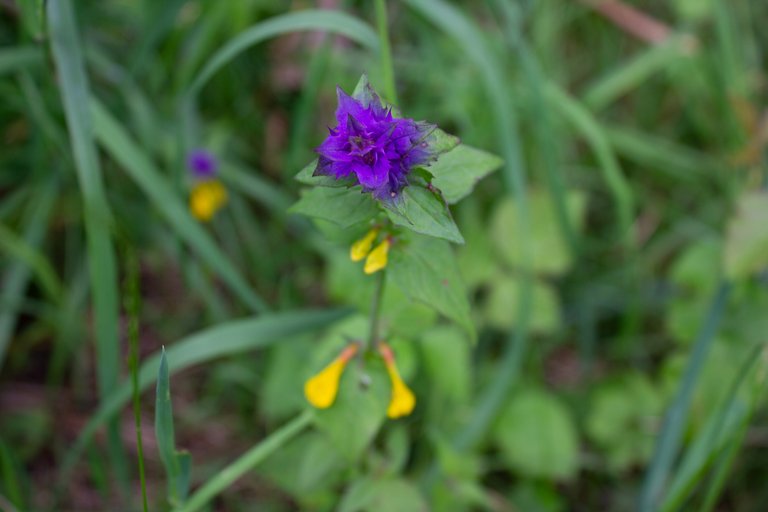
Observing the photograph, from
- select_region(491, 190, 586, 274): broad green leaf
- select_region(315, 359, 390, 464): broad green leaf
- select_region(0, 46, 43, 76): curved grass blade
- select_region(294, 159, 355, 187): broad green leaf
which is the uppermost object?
select_region(0, 46, 43, 76): curved grass blade

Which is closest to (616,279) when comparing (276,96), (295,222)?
(295,222)

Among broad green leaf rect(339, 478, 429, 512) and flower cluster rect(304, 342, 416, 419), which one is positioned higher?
flower cluster rect(304, 342, 416, 419)

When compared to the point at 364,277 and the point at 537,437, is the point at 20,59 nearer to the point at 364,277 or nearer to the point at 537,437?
the point at 364,277

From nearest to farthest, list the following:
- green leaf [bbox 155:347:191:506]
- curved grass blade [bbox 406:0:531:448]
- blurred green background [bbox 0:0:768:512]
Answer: green leaf [bbox 155:347:191:506]
blurred green background [bbox 0:0:768:512]
curved grass blade [bbox 406:0:531:448]

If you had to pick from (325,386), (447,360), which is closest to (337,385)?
(325,386)

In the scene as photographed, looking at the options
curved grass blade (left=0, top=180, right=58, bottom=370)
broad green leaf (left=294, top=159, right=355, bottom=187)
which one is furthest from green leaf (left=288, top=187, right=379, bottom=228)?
curved grass blade (left=0, top=180, right=58, bottom=370)

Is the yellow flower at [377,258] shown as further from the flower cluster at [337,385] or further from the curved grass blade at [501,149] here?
the curved grass blade at [501,149]

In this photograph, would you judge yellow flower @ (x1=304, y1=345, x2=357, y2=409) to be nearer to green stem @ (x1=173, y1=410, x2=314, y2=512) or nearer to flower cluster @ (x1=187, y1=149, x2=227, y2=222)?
green stem @ (x1=173, y1=410, x2=314, y2=512)
